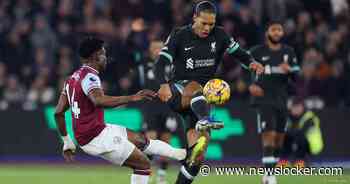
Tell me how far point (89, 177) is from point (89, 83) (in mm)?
5046

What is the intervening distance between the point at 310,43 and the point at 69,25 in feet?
17.6

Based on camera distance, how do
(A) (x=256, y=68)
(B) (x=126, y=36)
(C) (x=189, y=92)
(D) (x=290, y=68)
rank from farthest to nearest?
(B) (x=126, y=36), (D) (x=290, y=68), (A) (x=256, y=68), (C) (x=189, y=92)

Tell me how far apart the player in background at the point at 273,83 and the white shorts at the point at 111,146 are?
12.4ft

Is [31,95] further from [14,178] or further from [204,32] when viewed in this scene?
[204,32]

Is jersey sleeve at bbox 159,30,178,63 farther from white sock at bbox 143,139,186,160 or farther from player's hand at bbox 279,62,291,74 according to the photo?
player's hand at bbox 279,62,291,74

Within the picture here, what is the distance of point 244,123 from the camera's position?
18000mm

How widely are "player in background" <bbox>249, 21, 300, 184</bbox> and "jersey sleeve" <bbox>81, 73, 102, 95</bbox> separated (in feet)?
13.3

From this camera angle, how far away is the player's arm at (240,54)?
11758mm

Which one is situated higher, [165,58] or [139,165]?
[165,58]

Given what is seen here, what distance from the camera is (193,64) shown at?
453 inches

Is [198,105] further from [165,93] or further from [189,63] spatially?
[189,63]

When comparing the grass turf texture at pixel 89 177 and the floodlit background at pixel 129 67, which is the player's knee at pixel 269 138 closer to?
the grass turf texture at pixel 89 177

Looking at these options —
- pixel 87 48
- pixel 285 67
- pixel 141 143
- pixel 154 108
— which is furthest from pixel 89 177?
pixel 87 48

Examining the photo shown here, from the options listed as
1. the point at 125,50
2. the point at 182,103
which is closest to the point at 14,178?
the point at 125,50
